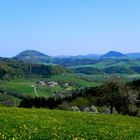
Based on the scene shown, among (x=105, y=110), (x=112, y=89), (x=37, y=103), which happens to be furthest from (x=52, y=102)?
(x=112, y=89)

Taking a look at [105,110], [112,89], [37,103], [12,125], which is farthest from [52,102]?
[12,125]

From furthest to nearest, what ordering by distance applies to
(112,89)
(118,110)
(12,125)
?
(118,110) < (112,89) < (12,125)

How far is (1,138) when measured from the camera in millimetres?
18469

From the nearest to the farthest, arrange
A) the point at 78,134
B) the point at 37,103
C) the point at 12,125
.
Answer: the point at 78,134 → the point at 12,125 → the point at 37,103

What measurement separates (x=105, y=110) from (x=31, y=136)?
308 feet

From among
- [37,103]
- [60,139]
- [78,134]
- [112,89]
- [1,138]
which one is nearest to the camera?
[1,138]

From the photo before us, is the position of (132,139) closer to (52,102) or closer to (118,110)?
(118,110)

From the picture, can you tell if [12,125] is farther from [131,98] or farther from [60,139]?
[131,98]

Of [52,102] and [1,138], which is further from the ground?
[1,138]

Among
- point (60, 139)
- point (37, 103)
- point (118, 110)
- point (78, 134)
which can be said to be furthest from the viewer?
point (37, 103)

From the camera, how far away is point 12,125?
24.6 metres

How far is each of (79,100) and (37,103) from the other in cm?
2012

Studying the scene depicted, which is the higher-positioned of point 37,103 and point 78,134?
point 78,134

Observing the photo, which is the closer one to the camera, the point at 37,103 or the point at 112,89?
the point at 112,89
